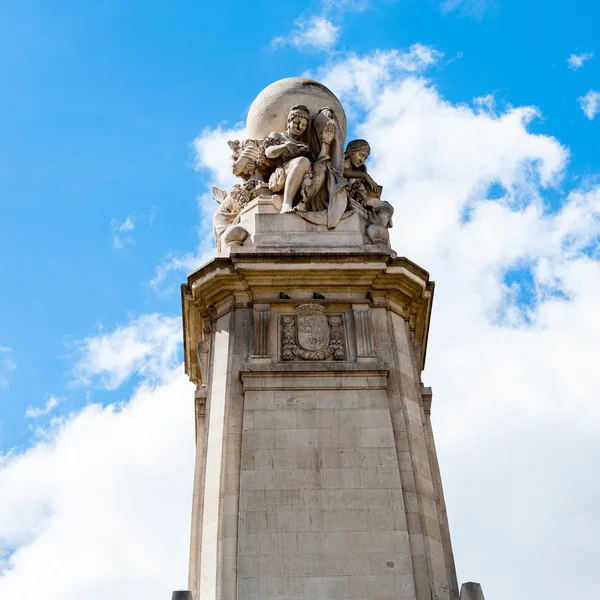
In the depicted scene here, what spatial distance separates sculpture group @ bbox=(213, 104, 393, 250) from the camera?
22.9 m

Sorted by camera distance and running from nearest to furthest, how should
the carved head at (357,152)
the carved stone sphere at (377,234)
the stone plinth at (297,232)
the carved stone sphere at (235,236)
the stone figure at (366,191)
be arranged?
the stone plinth at (297,232), the carved stone sphere at (235,236), the carved stone sphere at (377,234), the stone figure at (366,191), the carved head at (357,152)

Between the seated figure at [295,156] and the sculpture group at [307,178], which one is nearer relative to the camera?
the sculpture group at [307,178]

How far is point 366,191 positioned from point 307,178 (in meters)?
1.90

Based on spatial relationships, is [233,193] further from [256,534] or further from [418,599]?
[418,599]

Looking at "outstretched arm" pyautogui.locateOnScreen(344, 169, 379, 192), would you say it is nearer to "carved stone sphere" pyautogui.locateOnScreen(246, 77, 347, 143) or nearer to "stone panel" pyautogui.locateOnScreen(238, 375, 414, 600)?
"carved stone sphere" pyautogui.locateOnScreen(246, 77, 347, 143)

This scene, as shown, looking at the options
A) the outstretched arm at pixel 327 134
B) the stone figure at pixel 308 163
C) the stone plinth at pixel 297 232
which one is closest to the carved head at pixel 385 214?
the stone plinth at pixel 297 232

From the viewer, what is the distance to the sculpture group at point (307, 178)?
22.9 meters

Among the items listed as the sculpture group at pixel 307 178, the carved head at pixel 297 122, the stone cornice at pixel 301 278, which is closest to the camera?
the stone cornice at pixel 301 278

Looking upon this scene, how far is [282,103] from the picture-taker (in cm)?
2539

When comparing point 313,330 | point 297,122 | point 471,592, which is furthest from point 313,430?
point 297,122

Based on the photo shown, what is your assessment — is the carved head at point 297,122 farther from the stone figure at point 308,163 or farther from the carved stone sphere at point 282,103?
the carved stone sphere at point 282,103

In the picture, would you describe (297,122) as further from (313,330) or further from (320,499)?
(320,499)

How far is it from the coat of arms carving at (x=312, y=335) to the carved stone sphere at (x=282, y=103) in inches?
238

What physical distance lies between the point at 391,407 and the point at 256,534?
3620 mm
